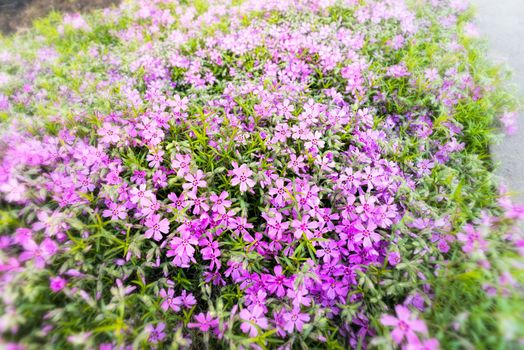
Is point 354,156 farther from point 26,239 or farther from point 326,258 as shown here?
point 26,239

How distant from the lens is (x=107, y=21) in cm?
526

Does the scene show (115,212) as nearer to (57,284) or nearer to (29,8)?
(57,284)

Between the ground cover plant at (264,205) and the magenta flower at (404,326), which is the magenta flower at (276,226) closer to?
the ground cover plant at (264,205)

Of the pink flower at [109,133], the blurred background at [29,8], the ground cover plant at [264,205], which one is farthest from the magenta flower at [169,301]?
the blurred background at [29,8]

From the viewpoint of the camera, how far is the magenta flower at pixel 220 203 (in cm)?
227

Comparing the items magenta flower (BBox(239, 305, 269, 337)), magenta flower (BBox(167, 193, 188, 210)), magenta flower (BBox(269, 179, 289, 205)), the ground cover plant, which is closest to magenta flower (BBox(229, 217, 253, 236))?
the ground cover plant

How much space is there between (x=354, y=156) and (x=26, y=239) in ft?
7.83

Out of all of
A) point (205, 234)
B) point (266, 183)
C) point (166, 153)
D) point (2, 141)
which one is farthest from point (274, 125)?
point (2, 141)

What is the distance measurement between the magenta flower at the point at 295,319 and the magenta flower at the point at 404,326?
1.79 ft

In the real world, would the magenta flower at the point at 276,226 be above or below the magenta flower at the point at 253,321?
above

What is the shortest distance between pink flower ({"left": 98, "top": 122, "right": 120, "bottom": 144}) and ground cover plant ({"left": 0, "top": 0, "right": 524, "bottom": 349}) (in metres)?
0.02

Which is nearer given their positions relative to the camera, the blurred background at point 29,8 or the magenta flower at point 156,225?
the magenta flower at point 156,225

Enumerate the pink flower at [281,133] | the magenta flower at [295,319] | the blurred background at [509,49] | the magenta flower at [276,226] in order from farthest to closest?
the blurred background at [509,49], the pink flower at [281,133], the magenta flower at [276,226], the magenta flower at [295,319]

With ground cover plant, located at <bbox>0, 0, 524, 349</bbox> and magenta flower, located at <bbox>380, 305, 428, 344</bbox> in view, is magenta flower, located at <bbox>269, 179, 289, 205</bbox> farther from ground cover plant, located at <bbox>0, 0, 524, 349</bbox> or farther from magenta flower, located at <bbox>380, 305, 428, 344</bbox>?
magenta flower, located at <bbox>380, 305, 428, 344</bbox>
